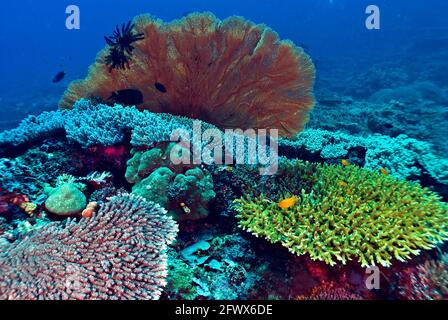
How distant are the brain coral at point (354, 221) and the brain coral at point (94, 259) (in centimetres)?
110

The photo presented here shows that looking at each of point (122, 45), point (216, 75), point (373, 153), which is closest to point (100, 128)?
point (122, 45)

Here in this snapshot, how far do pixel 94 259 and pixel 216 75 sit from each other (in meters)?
4.55

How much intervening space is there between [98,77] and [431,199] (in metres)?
6.27

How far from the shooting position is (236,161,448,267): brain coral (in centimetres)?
280

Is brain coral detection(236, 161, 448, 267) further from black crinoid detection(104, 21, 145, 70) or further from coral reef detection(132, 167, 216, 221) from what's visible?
black crinoid detection(104, 21, 145, 70)

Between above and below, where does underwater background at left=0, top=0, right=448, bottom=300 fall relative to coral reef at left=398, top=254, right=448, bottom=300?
above

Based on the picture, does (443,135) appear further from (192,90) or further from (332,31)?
(332,31)

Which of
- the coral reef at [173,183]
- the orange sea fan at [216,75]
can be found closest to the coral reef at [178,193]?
the coral reef at [173,183]

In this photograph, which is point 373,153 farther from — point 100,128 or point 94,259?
point 94,259

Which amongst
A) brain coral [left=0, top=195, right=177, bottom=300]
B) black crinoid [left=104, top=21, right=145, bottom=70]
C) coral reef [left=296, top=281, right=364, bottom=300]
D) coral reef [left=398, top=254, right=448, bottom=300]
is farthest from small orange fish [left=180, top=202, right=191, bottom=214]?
black crinoid [left=104, top=21, right=145, bottom=70]

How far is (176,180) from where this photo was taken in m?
3.45

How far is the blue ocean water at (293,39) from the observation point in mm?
20109

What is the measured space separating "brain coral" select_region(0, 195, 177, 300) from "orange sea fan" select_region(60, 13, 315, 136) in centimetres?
377
